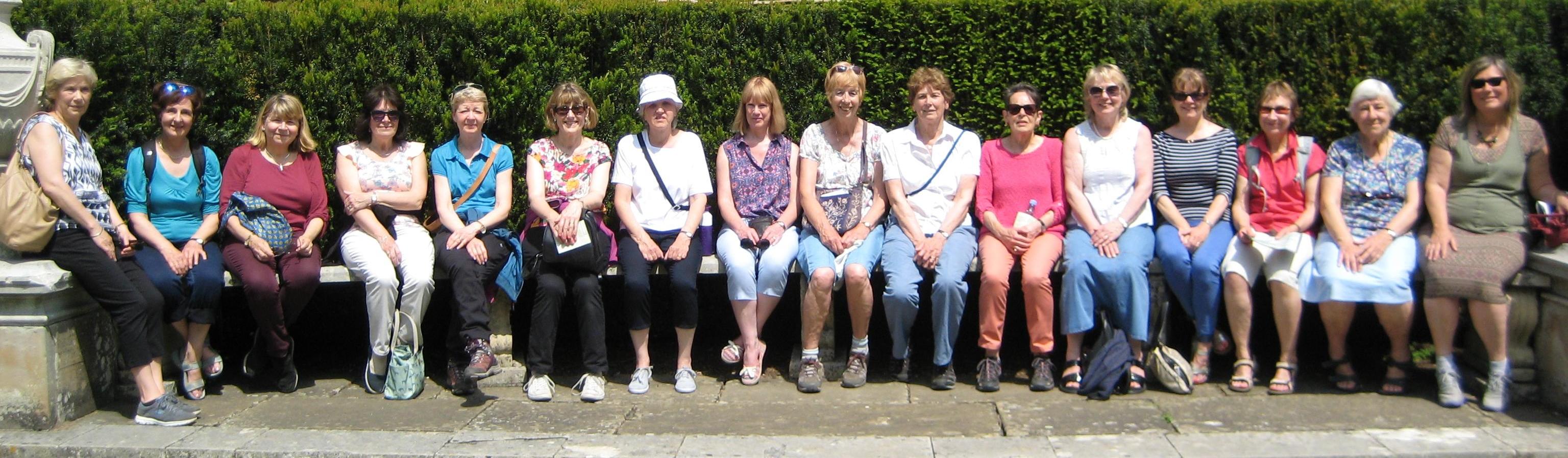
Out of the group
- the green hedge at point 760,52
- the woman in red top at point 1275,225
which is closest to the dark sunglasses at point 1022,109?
the green hedge at point 760,52

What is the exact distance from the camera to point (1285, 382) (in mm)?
5230

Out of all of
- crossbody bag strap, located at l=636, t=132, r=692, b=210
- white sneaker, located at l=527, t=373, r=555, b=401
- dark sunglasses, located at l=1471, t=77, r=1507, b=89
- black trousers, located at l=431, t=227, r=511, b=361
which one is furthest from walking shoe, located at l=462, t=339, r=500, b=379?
dark sunglasses, located at l=1471, t=77, r=1507, b=89

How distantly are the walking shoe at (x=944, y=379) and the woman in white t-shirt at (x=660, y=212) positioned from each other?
3.62ft

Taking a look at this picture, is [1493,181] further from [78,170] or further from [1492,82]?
[78,170]

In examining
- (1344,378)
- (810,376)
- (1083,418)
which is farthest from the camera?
(810,376)

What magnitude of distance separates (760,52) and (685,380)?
1.83 m

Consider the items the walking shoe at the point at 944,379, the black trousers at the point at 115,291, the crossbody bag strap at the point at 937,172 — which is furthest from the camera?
the crossbody bag strap at the point at 937,172

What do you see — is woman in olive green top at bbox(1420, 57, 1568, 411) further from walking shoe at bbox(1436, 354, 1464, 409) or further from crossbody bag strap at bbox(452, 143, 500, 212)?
crossbody bag strap at bbox(452, 143, 500, 212)

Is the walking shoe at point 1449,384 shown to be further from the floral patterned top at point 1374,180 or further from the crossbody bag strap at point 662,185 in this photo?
the crossbody bag strap at point 662,185

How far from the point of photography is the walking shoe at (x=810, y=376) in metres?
5.43

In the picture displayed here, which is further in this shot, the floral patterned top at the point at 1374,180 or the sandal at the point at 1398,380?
the floral patterned top at the point at 1374,180

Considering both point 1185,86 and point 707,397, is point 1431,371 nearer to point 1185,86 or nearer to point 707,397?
point 1185,86

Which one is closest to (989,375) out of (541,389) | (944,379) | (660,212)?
(944,379)

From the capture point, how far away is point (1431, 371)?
5.59 meters
